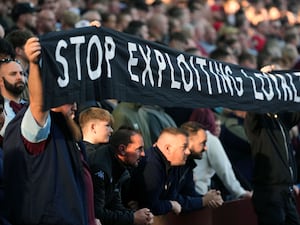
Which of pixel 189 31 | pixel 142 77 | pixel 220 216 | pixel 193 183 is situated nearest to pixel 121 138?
pixel 142 77

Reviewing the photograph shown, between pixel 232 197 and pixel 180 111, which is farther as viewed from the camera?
pixel 180 111

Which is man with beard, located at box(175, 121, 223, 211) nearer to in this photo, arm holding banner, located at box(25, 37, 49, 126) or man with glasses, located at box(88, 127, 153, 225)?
man with glasses, located at box(88, 127, 153, 225)

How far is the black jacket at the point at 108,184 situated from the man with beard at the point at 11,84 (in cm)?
63

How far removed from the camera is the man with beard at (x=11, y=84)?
634 centimetres

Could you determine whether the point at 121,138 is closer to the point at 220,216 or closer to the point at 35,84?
the point at 35,84

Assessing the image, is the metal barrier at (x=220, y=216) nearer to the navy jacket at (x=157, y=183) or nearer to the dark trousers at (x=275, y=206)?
the navy jacket at (x=157, y=183)

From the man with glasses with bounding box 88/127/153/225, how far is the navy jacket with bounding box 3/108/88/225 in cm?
99

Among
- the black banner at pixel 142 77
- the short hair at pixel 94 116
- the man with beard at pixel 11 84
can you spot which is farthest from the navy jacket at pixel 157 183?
the man with beard at pixel 11 84

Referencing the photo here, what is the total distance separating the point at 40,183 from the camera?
203 inches

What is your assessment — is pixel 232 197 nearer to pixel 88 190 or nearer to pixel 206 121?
pixel 206 121

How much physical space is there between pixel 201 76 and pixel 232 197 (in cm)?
273

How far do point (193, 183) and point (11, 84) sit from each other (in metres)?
2.25

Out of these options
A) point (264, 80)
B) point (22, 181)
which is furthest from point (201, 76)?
point (22, 181)

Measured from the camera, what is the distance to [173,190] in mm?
7590
